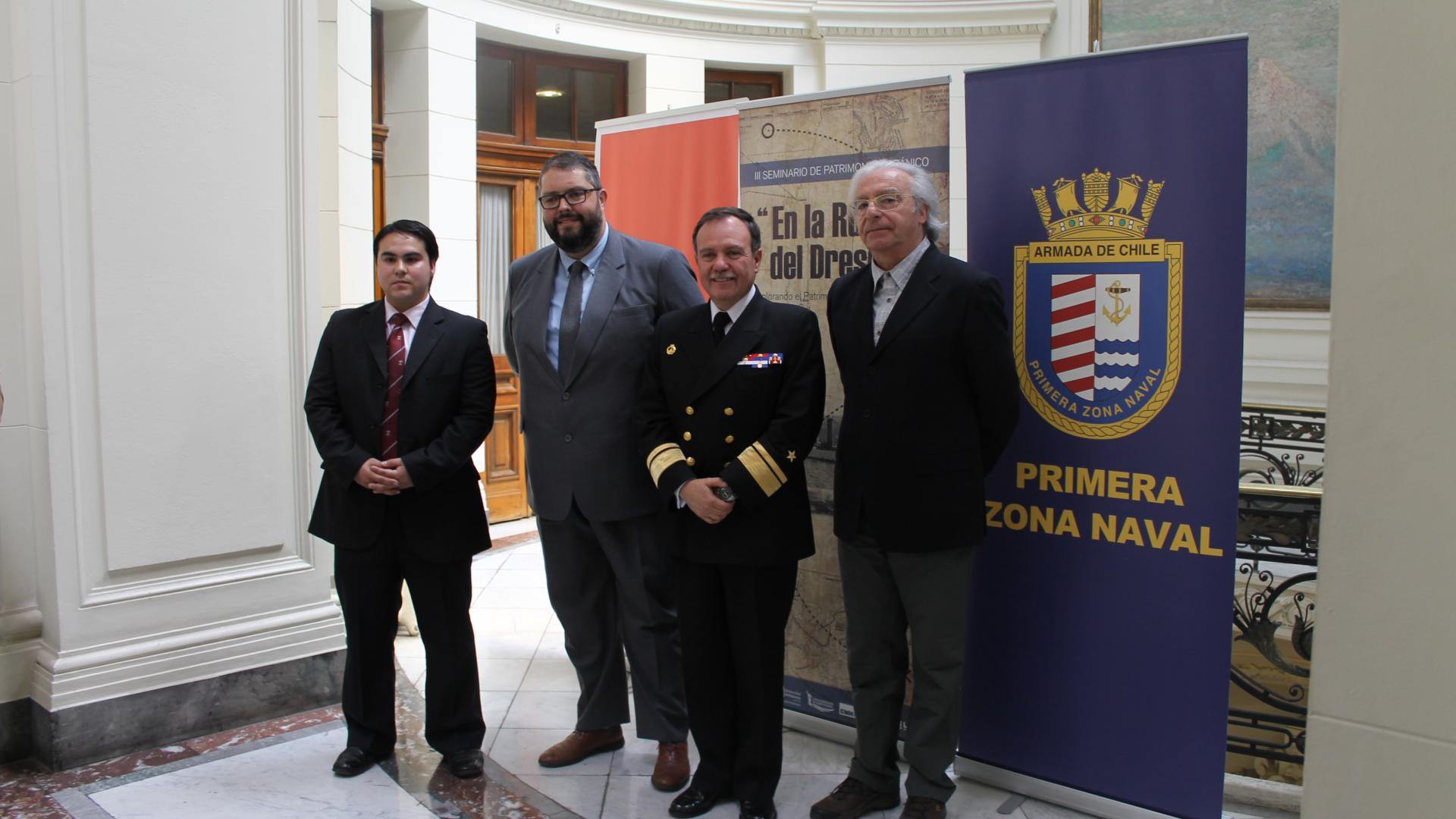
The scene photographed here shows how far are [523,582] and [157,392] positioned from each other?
2.49 meters

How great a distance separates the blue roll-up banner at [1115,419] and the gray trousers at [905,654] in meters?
0.26

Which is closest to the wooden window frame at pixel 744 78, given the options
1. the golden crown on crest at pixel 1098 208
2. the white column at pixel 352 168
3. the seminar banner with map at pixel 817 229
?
the white column at pixel 352 168

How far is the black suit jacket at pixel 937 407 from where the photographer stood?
2508mm

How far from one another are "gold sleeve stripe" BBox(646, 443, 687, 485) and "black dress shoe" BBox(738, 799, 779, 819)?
84 centimetres

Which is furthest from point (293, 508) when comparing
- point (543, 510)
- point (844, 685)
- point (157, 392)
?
point (844, 685)

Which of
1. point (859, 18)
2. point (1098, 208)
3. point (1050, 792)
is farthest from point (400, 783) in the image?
point (859, 18)

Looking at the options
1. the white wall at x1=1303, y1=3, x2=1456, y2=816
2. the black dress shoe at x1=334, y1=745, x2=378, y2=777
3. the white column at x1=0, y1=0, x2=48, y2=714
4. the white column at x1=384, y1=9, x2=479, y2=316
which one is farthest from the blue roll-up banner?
the white column at x1=384, y1=9, x2=479, y2=316

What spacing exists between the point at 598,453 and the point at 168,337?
1.38 metres

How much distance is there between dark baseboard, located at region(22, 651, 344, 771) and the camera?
2977 millimetres

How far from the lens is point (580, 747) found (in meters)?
3.12

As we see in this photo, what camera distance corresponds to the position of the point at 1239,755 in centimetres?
548

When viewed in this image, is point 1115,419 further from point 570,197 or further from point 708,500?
point 570,197

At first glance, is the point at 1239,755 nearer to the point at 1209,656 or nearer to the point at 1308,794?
the point at 1209,656

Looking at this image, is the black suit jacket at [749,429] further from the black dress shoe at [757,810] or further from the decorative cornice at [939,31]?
the decorative cornice at [939,31]
